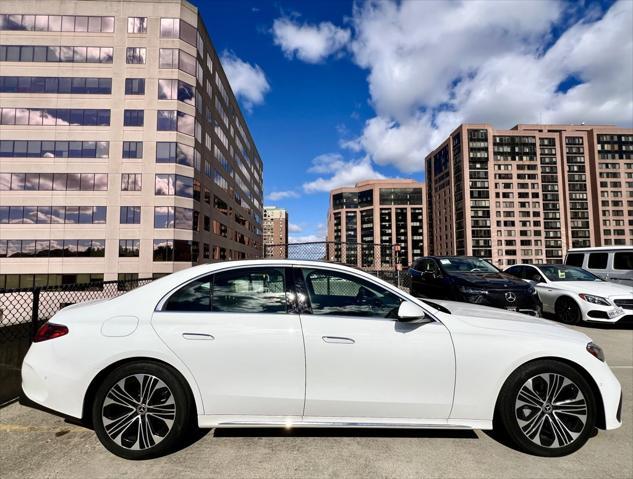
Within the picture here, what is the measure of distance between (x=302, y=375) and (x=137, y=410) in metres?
1.35

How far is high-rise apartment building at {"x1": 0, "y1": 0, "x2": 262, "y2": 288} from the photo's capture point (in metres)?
34.0

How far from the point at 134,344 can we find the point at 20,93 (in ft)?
154

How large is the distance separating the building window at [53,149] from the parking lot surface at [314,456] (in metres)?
39.5

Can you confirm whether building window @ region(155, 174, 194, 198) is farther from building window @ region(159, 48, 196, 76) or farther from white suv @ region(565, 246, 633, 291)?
white suv @ region(565, 246, 633, 291)

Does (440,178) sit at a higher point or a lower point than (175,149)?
higher

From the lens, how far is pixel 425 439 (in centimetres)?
279

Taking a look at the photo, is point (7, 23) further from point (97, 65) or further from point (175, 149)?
point (175, 149)

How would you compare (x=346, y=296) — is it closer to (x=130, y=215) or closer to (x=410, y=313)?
(x=410, y=313)

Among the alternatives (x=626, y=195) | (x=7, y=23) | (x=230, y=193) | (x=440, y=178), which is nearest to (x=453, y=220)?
(x=440, y=178)

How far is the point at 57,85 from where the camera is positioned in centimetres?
3497

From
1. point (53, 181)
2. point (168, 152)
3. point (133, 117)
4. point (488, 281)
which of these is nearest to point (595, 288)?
point (488, 281)

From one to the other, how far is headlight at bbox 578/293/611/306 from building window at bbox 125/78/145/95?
41.5 meters

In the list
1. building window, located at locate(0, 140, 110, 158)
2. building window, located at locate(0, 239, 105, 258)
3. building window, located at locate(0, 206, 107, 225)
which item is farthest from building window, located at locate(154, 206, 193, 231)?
building window, located at locate(0, 140, 110, 158)

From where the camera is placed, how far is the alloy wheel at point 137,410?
100 inches
